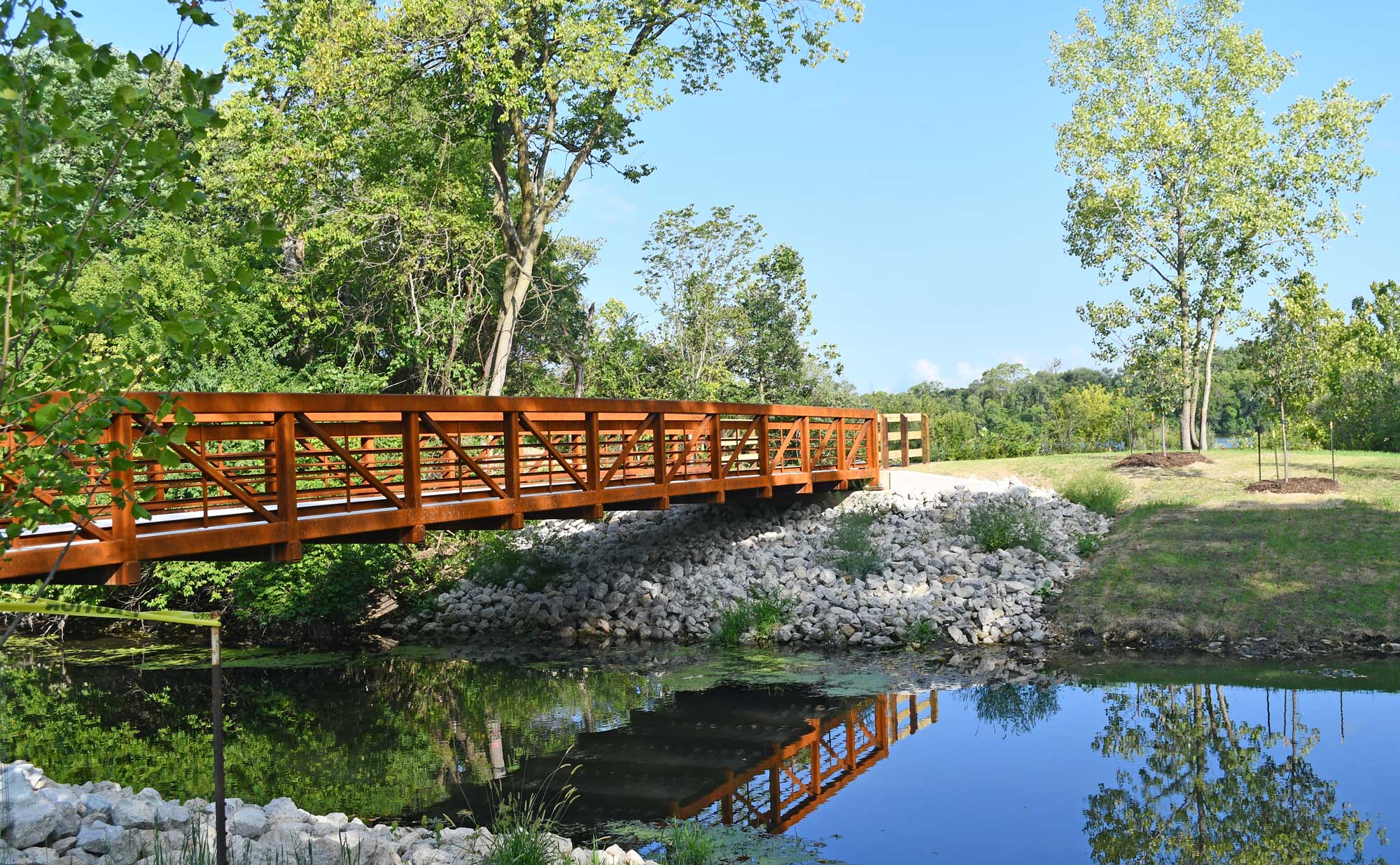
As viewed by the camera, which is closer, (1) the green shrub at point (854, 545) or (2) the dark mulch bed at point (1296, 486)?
(1) the green shrub at point (854, 545)

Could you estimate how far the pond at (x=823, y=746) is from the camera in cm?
757

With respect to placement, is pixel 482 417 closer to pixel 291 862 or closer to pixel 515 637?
pixel 515 637

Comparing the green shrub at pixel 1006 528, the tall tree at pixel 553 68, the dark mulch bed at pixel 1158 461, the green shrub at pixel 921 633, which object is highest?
the tall tree at pixel 553 68

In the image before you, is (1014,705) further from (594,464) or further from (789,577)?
(789,577)

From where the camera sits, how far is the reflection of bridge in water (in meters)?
8.22

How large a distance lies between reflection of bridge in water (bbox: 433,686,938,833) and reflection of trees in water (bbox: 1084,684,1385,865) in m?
2.00

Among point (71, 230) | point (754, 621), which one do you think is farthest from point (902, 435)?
point (71, 230)

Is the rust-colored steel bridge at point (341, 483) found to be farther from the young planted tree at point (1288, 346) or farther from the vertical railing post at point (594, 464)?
the young planted tree at point (1288, 346)

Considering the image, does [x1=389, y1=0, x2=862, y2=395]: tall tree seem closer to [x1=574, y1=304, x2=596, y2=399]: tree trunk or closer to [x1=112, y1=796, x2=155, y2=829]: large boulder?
[x1=574, y1=304, x2=596, y2=399]: tree trunk

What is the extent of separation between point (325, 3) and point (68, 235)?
2258 centimetres

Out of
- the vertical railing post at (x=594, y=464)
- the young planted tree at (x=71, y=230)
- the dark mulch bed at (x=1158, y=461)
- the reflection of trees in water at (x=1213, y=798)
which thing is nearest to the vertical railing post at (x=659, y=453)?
the vertical railing post at (x=594, y=464)

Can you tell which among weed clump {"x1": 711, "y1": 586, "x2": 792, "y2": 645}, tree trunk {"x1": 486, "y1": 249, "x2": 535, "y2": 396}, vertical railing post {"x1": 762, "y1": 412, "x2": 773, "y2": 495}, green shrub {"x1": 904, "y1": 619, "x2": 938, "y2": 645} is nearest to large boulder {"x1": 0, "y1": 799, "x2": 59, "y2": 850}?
weed clump {"x1": 711, "y1": 586, "x2": 792, "y2": 645}

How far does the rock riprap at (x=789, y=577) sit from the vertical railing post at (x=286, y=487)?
24.2ft

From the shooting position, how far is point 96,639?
1662cm
